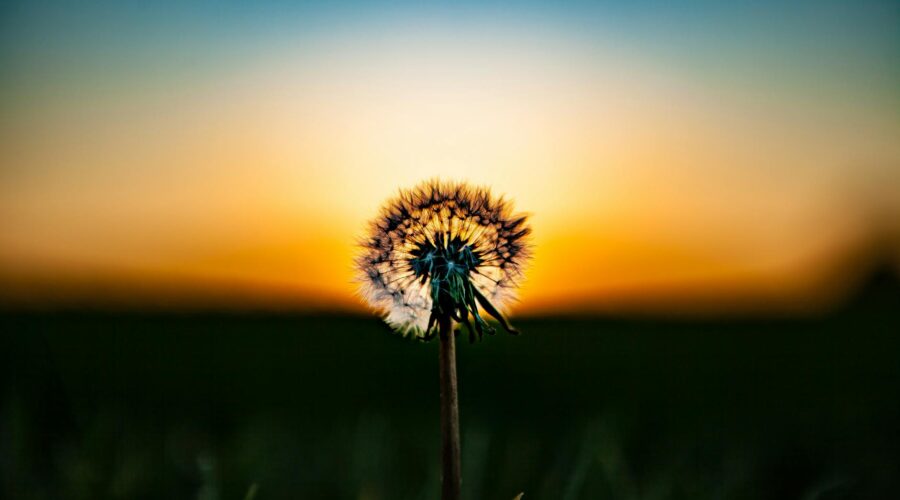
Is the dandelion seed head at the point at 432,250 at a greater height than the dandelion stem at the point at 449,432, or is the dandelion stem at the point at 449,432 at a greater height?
the dandelion seed head at the point at 432,250

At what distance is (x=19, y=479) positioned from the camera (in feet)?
13.2

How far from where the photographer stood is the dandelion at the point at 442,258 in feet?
8.79

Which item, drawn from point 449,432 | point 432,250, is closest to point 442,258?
point 432,250

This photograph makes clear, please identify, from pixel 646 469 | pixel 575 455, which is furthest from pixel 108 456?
pixel 646 469

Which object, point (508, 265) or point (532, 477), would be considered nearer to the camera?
point (508, 265)

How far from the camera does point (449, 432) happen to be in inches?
86.2

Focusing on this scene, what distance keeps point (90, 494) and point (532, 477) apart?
7.04 ft

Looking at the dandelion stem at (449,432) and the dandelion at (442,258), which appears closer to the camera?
the dandelion stem at (449,432)

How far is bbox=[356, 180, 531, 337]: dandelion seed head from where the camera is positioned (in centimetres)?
296

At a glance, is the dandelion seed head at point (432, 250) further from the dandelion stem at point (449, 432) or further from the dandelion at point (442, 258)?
the dandelion stem at point (449, 432)

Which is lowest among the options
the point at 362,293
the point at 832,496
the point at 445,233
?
the point at 832,496

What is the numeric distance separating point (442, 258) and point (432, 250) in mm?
84

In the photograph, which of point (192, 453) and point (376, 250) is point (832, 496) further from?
point (192, 453)

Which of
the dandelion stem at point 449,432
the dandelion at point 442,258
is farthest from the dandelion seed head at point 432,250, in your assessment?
the dandelion stem at point 449,432
